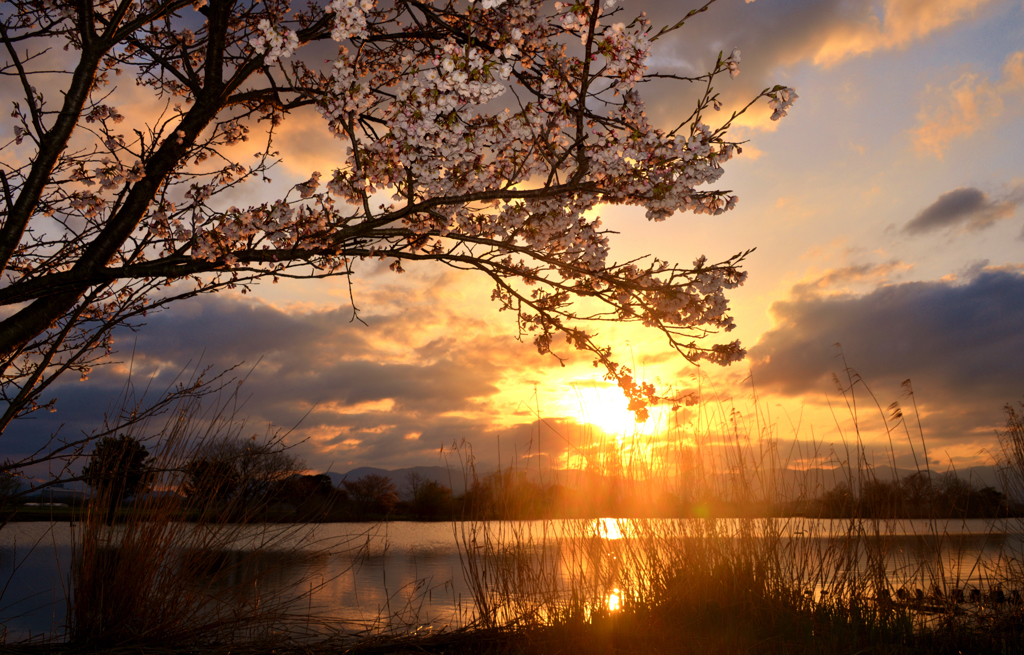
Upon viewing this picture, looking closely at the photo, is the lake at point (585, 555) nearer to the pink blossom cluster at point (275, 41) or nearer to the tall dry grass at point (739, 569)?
the tall dry grass at point (739, 569)

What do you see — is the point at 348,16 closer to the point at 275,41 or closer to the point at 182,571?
the point at 275,41

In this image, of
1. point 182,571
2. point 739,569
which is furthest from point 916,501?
point 182,571

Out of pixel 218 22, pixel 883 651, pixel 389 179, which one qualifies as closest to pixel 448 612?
pixel 883 651

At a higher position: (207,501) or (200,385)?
(200,385)

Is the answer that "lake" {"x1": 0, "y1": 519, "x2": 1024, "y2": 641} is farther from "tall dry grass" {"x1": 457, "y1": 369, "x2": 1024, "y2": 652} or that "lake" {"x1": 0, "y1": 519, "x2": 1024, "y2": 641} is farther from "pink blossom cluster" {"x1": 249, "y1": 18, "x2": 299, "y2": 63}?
"pink blossom cluster" {"x1": 249, "y1": 18, "x2": 299, "y2": 63}

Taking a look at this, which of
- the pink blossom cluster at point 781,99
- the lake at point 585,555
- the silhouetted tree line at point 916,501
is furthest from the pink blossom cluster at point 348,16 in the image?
the silhouetted tree line at point 916,501

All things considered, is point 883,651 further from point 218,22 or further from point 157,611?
point 218,22

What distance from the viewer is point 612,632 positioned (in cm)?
324

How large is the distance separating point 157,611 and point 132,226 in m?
2.18

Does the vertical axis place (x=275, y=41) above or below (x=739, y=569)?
above

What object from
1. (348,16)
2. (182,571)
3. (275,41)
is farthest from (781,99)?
(182,571)

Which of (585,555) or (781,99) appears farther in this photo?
(585,555)

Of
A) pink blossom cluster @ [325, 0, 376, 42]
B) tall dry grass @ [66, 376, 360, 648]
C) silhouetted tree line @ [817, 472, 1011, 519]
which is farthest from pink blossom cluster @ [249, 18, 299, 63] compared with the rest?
silhouetted tree line @ [817, 472, 1011, 519]

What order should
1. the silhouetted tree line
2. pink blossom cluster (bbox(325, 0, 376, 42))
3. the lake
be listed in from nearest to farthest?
1. pink blossom cluster (bbox(325, 0, 376, 42))
2. the lake
3. the silhouetted tree line
